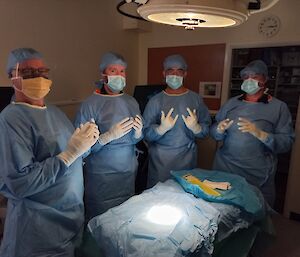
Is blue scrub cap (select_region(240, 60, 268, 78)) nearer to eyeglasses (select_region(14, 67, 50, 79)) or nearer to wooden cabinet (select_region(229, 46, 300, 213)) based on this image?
eyeglasses (select_region(14, 67, 50, 79))

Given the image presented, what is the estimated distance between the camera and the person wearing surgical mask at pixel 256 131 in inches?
83.4

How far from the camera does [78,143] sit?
4.55 ft

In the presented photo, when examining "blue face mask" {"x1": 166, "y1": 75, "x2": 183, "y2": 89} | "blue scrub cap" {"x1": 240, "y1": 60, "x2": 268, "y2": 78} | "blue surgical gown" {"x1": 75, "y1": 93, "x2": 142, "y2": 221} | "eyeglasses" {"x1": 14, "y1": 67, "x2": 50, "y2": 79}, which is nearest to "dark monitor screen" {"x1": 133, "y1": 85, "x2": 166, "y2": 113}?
"blue face mask" {"x1": 166, "y1": 75, "x2": 183, "y2": 89}

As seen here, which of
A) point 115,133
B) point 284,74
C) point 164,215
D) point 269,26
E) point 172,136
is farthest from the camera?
point 284,74

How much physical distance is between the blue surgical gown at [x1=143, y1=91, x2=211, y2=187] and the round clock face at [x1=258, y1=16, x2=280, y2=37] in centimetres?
110

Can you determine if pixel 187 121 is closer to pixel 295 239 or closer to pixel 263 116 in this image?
pixel 263 116

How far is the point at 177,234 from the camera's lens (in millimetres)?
1170

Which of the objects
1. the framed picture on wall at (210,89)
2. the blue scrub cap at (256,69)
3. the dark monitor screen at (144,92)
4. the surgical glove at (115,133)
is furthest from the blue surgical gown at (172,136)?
the framed picture on wall at (210,89)

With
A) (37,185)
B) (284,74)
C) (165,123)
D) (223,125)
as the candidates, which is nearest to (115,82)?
(165,123)

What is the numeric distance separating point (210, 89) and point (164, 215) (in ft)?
7.11

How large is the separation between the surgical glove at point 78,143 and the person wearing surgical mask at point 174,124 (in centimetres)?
85

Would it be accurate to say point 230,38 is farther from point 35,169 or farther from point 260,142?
point 35,169

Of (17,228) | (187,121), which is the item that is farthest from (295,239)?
(17,228)

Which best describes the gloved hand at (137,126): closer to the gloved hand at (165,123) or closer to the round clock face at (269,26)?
the gloved hand at (165,123)
